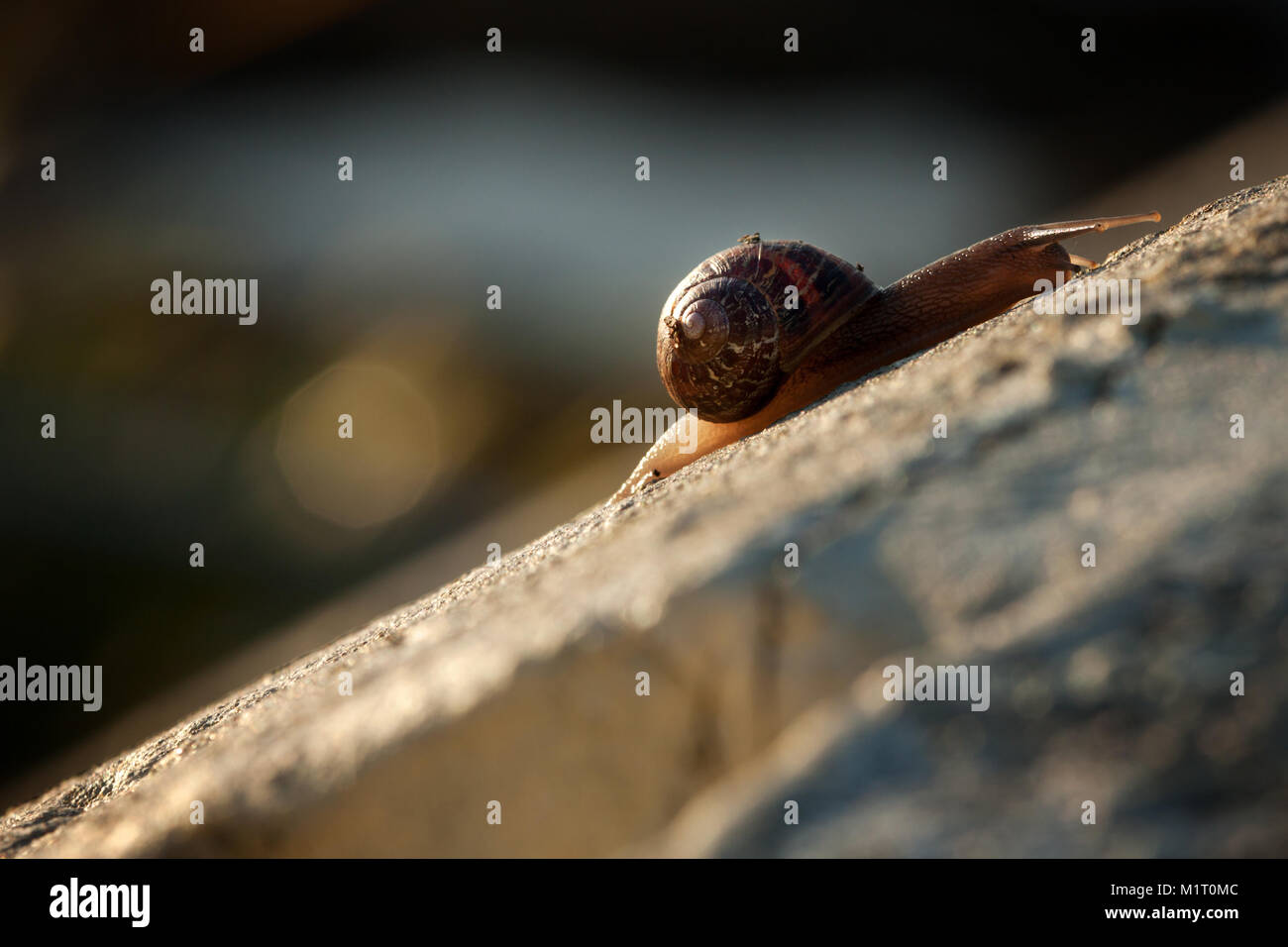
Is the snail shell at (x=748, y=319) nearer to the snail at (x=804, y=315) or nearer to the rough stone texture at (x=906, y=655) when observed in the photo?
the snail at (x=804, y=315)

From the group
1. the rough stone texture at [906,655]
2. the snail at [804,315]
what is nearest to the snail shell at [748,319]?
the snail at [804,315]

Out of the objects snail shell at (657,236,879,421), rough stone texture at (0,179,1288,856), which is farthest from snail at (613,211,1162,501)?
rough stone texture at (0,179,1288,856)

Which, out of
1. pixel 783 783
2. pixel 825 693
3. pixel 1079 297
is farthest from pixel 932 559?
pixel 1079 297

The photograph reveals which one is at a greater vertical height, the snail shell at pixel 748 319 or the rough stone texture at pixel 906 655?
the snail shell at pixel 748 319

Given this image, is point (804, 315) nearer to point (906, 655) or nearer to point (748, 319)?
point (748, 319)

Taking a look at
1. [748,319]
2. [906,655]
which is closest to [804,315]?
[748,319]

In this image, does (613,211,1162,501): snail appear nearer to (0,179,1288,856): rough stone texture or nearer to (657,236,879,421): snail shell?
(657,236,879,421): snail shell

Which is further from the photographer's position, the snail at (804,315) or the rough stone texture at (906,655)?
the snail at (804,315)
